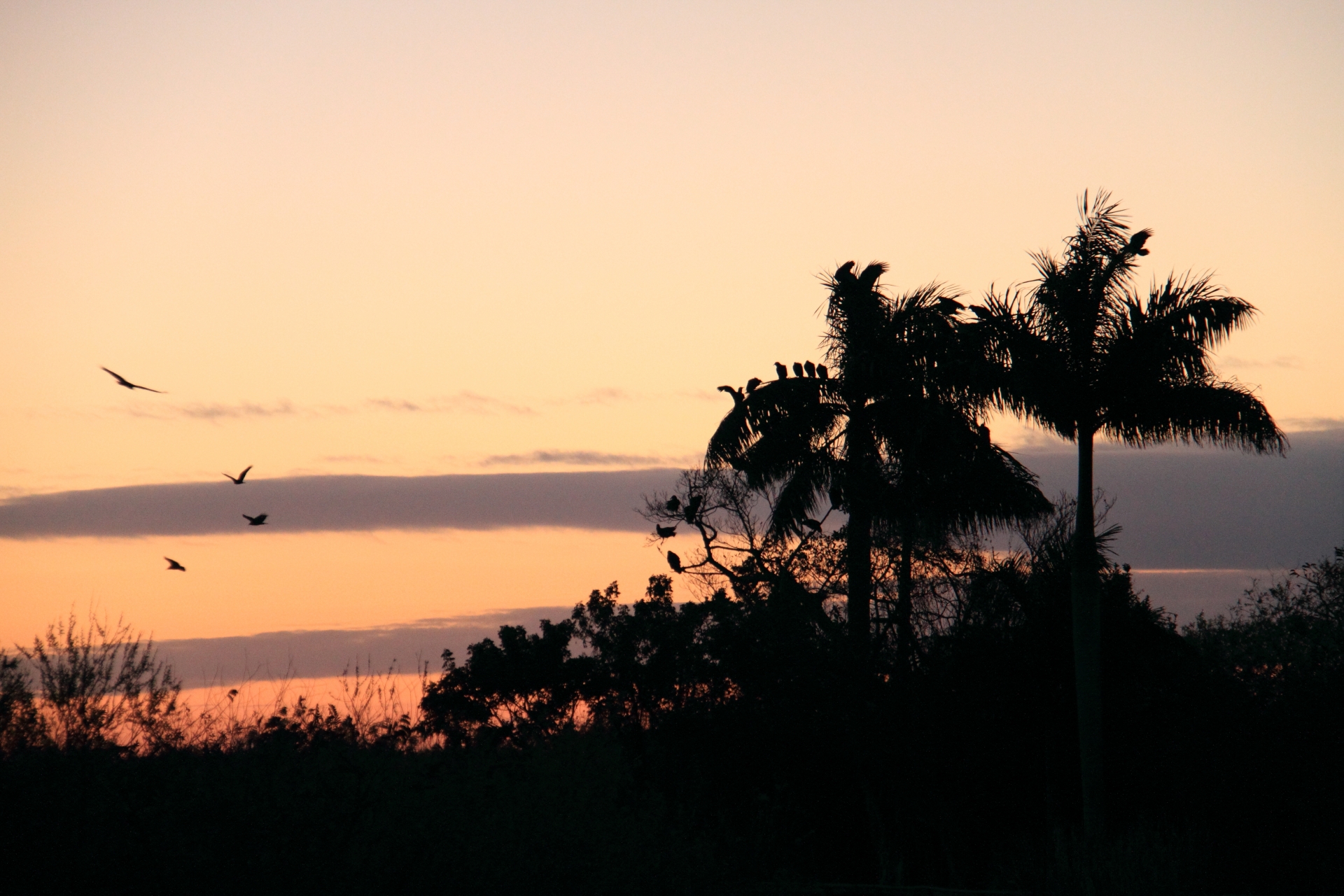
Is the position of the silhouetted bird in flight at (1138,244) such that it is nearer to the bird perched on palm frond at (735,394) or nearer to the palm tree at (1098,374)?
the palm tree at (1098,374)

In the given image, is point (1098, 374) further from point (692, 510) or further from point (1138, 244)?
point (692, 510)

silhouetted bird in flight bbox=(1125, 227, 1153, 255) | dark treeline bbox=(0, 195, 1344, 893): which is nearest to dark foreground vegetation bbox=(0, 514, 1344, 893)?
dark treeline bbox=(0, 195, 1344, 893)

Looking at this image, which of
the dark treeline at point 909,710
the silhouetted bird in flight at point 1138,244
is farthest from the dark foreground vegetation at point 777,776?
the silhouetted bird in flight at point 1138,244

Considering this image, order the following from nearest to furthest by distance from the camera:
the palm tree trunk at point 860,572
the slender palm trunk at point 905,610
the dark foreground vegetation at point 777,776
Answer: the dark foreground vegetation at point 777,776 → the slender palm trunk at point 905,610 → the palm tree trunk at point 860,572

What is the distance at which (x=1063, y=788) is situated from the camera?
20.9 meters

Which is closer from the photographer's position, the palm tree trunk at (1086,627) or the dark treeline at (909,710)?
the dark treeline at (909,710)

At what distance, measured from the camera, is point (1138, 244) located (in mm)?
19453

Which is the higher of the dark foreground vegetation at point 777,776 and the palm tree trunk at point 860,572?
the palm tree trunk at point 860,572

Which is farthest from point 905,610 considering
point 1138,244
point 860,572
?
point 1138,244

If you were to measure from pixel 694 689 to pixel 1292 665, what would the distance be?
14393 millimetres

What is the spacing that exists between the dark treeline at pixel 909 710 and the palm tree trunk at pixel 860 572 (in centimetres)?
6

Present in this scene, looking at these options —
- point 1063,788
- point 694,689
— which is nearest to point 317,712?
point 694,689

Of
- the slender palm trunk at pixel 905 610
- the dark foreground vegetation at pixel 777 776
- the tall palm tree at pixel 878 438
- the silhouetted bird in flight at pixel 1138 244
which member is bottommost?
the dark foreground vegetation at pixel 777 776

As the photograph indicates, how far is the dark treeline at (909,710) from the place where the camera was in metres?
13.6
